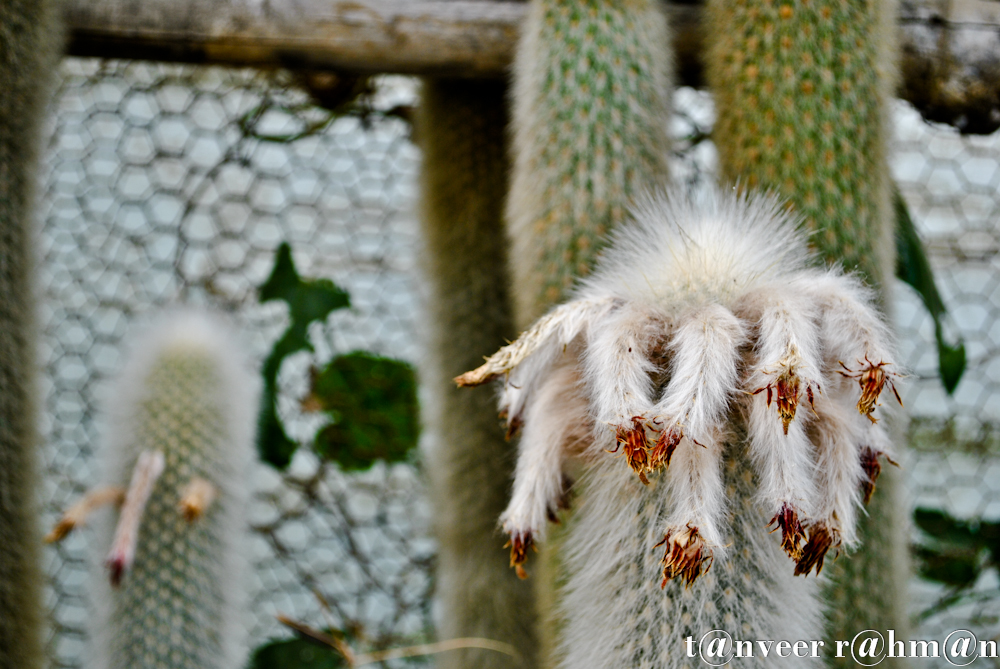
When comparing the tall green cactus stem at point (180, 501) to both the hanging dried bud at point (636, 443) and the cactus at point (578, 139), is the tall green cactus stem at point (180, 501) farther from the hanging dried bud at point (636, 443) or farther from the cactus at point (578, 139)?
the hanging dried bud at point (636, 443)

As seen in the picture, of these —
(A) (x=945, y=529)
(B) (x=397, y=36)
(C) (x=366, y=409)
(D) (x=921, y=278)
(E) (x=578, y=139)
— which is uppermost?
(B) (x=397, y=36)

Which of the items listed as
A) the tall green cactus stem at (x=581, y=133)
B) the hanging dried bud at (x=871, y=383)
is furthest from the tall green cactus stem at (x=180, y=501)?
the hanging dried bud at (x=871, y=383)

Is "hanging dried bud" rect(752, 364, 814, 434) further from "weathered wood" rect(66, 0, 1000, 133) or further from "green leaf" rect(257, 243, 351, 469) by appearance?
"green leaf" rect(257, 243, 351, 469)

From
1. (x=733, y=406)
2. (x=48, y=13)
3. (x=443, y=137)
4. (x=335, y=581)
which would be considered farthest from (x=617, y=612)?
(x=335, y=581)

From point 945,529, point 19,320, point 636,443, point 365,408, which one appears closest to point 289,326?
point 365,408

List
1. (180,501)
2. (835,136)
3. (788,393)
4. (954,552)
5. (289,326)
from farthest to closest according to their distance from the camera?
(954,552), (289,326), (180,501), (835,136), (788,393)

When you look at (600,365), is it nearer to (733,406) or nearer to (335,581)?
(733,406)

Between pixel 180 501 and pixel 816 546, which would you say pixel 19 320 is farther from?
pixel 816 546
